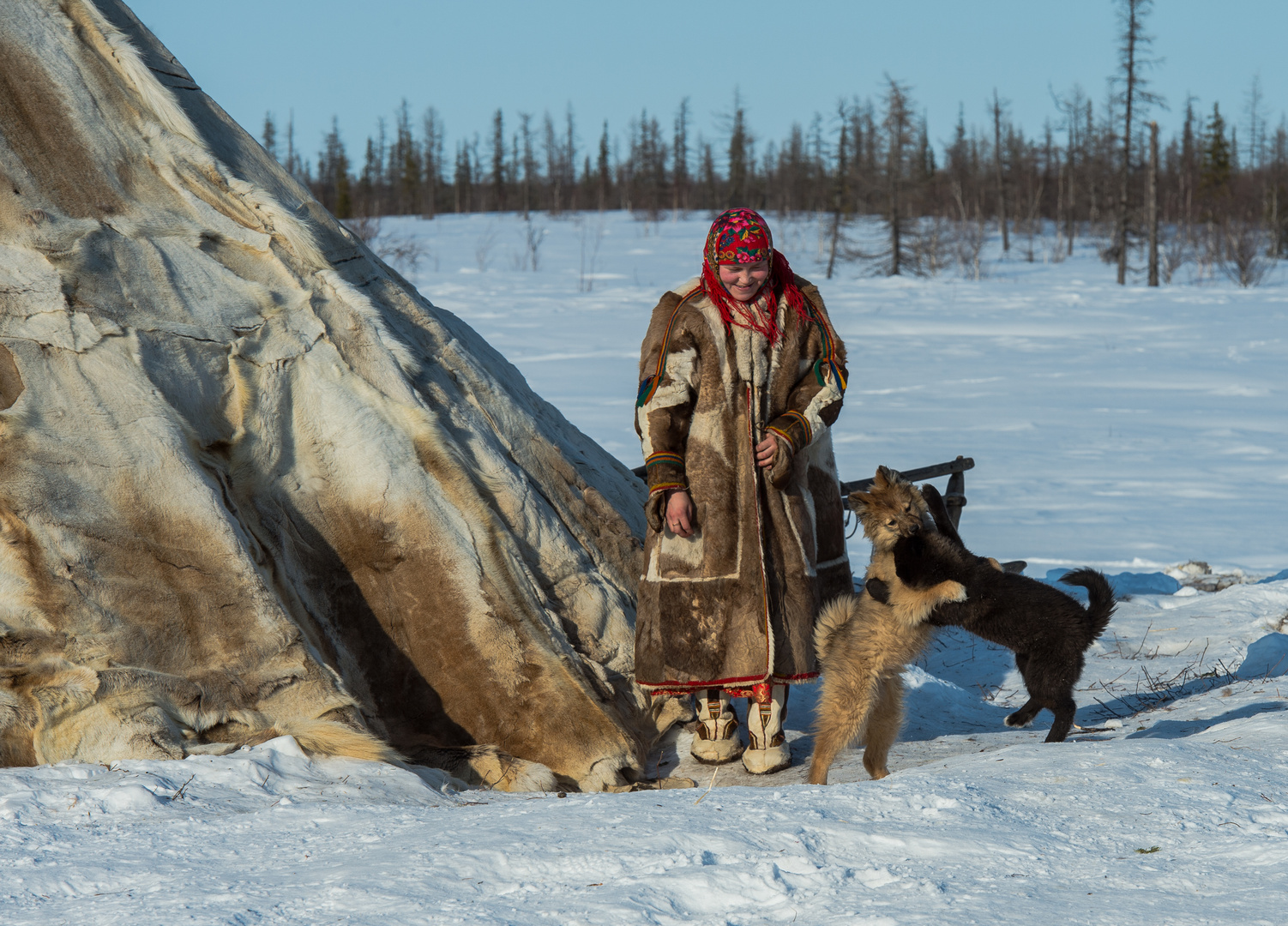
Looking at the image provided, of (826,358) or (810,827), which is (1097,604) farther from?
(810,827)

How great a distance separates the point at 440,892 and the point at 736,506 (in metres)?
1.98

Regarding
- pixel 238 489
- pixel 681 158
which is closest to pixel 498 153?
pixel 681 158

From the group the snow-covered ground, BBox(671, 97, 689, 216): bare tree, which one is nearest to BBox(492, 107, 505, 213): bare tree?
BBox(671, 97, 689, 216): bare tree

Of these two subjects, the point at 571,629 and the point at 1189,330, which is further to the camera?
the point at 1189,330

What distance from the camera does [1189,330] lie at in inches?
804

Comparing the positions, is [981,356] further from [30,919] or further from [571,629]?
[30,919]

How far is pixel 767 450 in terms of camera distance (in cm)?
390

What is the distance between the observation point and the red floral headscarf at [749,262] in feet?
12.5

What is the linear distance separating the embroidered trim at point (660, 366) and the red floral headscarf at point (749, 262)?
0.37 feet

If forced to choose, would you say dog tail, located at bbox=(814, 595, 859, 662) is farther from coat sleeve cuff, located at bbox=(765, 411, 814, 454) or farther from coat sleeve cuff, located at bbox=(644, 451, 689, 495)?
coat sleeve cuff, located at bbox=(644, 451, 689, 495)

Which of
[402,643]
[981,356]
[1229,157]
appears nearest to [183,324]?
[402,643]

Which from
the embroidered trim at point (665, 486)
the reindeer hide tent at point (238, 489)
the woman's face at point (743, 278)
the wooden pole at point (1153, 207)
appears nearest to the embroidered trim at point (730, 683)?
the reindeer hide tent at point (238, 489)

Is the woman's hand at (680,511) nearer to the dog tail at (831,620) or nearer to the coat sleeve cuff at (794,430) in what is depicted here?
the coat sleeve cuff at (794,430)

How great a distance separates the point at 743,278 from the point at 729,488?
0.73 meters
